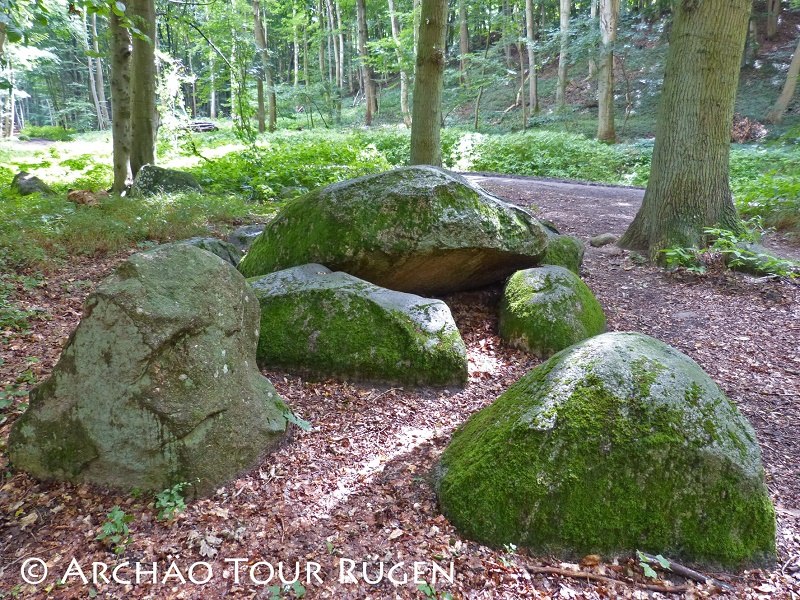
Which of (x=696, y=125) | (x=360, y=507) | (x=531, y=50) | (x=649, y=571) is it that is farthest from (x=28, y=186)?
(x=531, y=50)

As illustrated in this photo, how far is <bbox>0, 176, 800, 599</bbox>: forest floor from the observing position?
2451 millimetres

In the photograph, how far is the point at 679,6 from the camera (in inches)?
269

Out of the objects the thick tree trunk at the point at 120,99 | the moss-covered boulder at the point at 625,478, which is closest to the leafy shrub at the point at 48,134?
the thick tree trunk at the point at 120,99

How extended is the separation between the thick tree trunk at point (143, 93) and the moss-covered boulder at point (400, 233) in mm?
6465

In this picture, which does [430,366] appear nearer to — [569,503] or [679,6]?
[569,503]

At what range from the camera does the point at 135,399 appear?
2.86m

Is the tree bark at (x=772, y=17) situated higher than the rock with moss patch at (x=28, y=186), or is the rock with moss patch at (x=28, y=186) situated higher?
the tree bark at (x=772, y=17)

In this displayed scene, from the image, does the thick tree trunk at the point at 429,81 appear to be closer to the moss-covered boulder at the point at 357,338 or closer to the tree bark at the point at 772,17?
the moss-covered boulder at the point at 357,338

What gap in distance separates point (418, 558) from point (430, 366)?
6.55ft

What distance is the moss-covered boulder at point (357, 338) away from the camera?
443cm

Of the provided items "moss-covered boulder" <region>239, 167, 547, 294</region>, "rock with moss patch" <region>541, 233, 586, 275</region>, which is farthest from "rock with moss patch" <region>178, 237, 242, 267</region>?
"rock with moss patch" <region>541, 233, 586, 275</region>

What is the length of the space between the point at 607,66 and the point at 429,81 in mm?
12481

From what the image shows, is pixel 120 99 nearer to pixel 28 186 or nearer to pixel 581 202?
pixel 28 186

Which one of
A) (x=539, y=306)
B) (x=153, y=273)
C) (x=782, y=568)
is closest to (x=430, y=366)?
(x=539, y=306)
